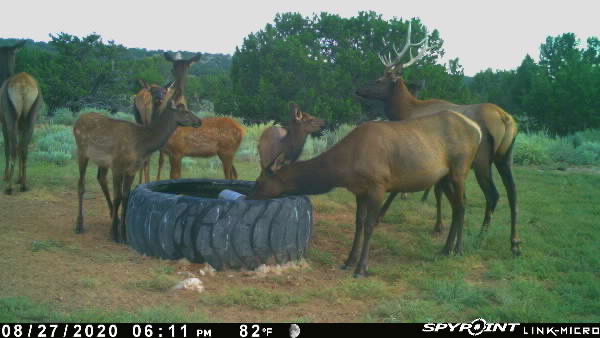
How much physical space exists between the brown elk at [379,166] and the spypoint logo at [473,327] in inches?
68.4

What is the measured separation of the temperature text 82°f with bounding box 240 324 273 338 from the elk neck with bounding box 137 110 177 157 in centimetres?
389

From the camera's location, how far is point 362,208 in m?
7.23

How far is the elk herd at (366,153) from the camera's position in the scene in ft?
23.3

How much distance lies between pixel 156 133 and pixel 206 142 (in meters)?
2.68

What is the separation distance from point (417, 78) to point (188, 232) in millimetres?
14582

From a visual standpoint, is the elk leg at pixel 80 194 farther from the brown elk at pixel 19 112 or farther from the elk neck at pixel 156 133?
the brown elk at pixel 19 112

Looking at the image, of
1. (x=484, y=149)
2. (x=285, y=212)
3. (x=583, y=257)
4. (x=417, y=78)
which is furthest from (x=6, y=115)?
(x=417, y=78)

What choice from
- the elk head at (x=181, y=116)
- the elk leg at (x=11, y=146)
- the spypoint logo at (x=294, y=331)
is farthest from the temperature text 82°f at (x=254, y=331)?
the elk leg at (x=11, y=146)

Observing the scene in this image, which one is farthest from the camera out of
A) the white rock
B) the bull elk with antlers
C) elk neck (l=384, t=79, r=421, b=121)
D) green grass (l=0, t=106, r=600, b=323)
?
the bull elk with antlers

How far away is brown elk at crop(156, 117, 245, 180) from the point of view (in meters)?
10.7

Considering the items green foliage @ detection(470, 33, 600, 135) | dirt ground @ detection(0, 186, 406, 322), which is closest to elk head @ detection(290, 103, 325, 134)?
dirt ground @ detection(0, 186, 406, 322)

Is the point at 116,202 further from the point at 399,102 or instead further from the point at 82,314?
the point at 399,102

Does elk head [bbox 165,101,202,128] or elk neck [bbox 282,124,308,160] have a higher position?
elk head [bbox 165,101,202,128]

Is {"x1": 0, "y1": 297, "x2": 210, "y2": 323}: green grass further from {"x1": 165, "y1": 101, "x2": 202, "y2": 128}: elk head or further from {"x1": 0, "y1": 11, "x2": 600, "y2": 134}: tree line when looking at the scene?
{"x1": 0, "y1": 11, "x2": 600, "y2": 134}: tree line
